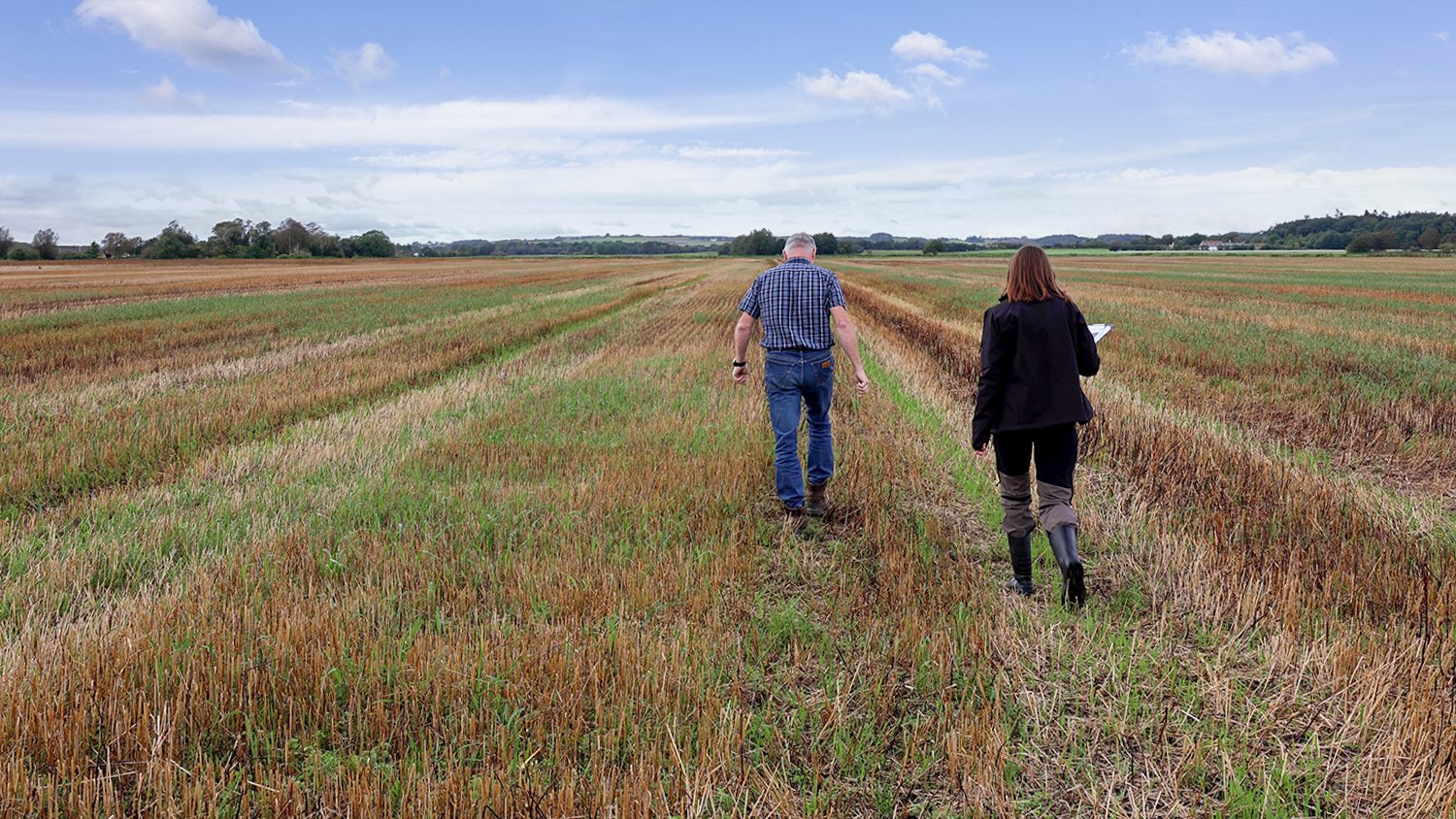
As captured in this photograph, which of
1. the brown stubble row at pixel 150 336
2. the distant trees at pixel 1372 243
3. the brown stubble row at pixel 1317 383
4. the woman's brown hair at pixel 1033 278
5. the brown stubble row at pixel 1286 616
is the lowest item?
the brown stubble row at pixel 1286 616

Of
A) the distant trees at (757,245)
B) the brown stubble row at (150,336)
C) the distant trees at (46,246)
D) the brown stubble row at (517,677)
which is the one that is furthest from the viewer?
the distant trees at (757,245)

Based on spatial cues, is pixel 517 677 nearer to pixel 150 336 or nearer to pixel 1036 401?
pixel 1036 401

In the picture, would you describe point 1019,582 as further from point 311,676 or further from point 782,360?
point 311,676

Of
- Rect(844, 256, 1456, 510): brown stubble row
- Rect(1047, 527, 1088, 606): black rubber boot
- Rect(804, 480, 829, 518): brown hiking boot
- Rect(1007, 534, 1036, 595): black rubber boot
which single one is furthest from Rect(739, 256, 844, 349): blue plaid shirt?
Rect(844, 256, 1456, 510): brown stubble row

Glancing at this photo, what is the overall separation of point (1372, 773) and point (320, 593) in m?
5.06

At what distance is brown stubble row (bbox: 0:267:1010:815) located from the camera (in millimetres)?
3059

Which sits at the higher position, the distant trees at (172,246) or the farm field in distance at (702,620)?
the distant trees at (172,246)

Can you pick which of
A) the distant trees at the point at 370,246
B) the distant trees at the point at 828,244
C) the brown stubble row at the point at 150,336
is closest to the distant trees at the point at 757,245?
the distant trees at the point at 828,244

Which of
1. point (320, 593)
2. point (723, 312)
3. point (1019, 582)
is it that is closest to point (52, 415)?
point (320, 593)

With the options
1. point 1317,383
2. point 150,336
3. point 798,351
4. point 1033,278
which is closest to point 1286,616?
point 1033,278

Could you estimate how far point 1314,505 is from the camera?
6.16 meters

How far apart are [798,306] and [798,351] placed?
36 centimetres

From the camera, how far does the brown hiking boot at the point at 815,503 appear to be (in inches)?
258

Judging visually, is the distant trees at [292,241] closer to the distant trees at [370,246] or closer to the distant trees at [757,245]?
the distant trees at [370,246]
